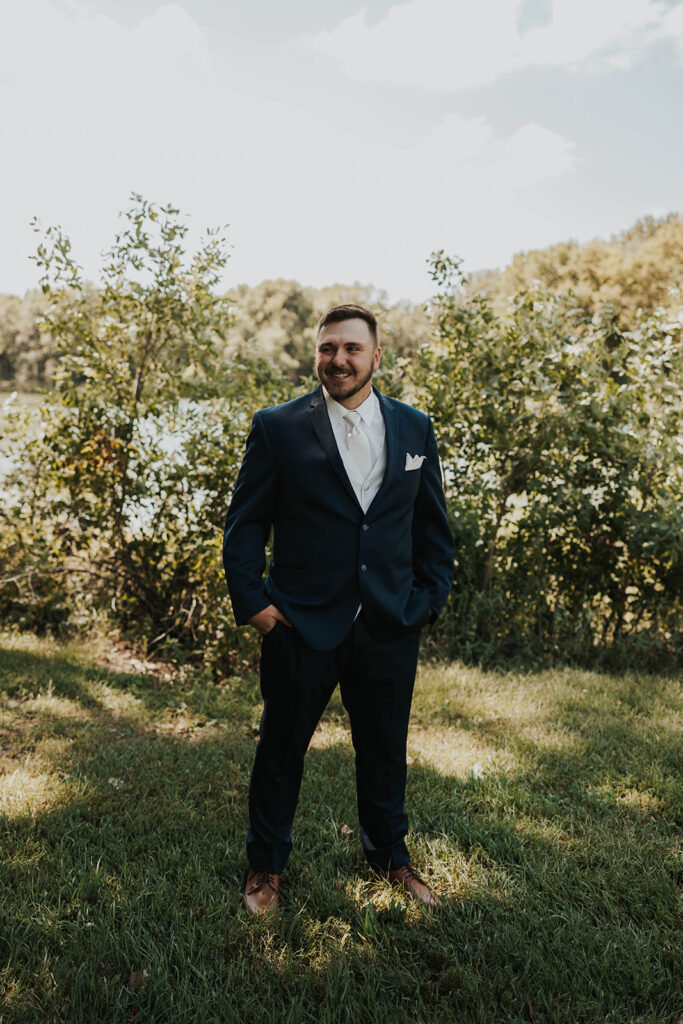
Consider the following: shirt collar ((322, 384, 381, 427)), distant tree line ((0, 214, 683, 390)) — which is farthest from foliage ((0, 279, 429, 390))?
shirt collar ((322, 384, 381, 427))

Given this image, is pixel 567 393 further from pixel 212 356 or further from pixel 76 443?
pixel 76 443

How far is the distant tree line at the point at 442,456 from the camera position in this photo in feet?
17.4

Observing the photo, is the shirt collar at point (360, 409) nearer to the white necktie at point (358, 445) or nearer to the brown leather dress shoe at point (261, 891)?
the white necktie at point (358, 445)

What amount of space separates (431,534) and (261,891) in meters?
1.48

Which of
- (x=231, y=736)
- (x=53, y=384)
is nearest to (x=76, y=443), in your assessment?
(x=53, y=384)

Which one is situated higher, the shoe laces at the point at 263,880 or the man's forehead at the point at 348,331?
the man's forehead at the point at 348,331

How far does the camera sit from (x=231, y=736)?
4.09 m

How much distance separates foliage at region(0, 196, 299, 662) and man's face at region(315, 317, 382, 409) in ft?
8.90

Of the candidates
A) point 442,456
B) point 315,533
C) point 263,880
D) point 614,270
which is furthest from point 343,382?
point 614,270

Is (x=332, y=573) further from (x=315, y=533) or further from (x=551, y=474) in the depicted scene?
(x=551, y=474)

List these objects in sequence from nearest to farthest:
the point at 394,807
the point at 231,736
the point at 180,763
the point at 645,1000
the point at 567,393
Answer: the point at 645,1000
the point at 394,807
the point at 180,763
the point at 231,736
the point at 567,393

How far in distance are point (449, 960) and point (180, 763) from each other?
178 cm

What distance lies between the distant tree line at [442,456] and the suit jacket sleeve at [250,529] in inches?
104

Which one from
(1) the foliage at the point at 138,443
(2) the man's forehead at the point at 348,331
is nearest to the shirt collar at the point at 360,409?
(2) the man's forehead at the point at 348,331
